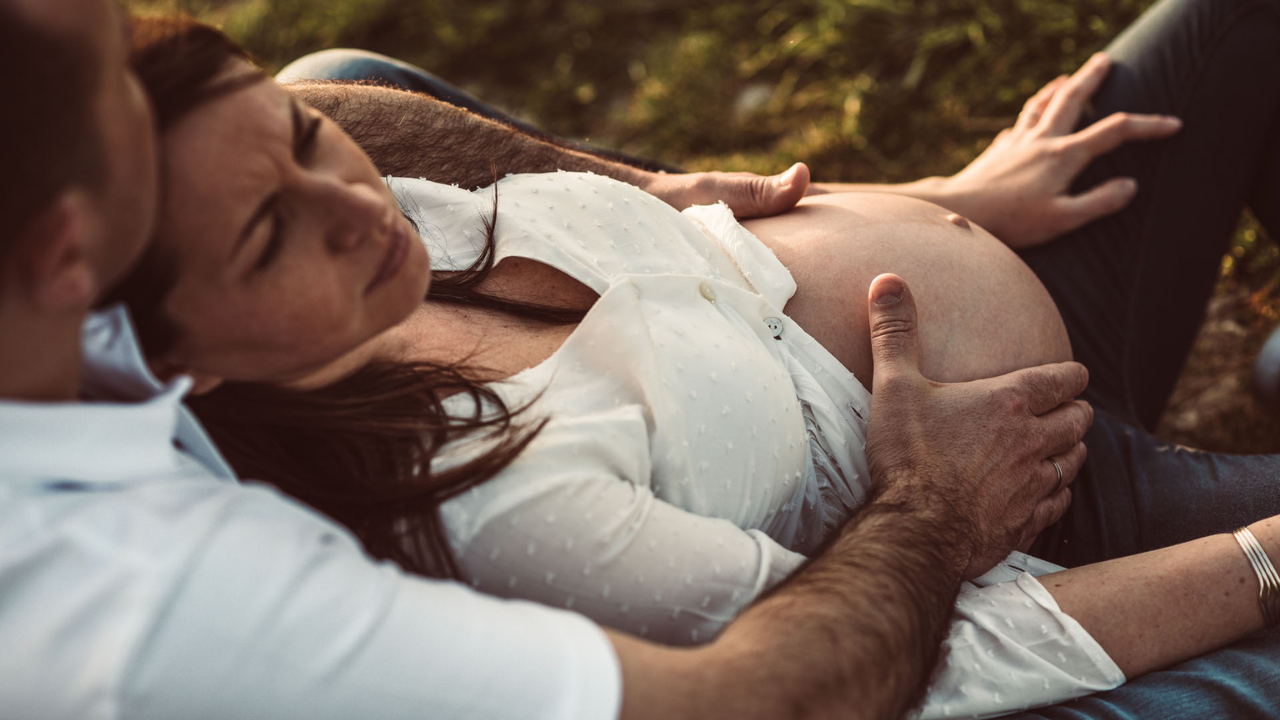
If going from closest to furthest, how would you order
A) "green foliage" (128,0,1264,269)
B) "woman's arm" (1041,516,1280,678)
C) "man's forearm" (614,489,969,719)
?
1. "man's forearm" (614,489,969,719)
2. "woman's arm" (1041,516,1280,678)
3. "green foliage" (128,0,1264,269)

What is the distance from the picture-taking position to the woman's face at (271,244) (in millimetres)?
1005

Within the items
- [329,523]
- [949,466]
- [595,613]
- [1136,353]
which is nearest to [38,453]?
[329,523]

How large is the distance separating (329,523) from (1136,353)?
2.00 meters

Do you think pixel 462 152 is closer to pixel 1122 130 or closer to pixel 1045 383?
pixel 1045 383

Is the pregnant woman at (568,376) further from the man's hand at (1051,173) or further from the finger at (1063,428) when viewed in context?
the man's hand at (1051,173)

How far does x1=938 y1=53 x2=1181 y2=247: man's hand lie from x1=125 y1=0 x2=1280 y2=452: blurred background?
88 cm

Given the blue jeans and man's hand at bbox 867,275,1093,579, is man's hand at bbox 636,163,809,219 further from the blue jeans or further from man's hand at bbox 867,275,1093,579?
the blue jeans

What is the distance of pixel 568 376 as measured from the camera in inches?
55.9

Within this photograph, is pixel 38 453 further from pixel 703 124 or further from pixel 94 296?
pixel 703 124

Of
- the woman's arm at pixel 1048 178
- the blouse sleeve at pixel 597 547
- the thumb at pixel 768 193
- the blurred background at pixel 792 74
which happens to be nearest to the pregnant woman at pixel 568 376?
the blouse sleeve at pixel 597 547

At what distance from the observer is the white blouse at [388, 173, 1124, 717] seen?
3.95 ft

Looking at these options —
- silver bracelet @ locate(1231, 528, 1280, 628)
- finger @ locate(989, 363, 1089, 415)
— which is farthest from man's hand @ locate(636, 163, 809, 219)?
silver bracelet @ locate(1231, 528, 1280, 628)

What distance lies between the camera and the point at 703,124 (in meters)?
3.95

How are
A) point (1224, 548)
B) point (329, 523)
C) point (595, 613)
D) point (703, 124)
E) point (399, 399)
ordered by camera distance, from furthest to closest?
point (703, 124) → point (1224, 548) → point (399, 399) → point (595, 613) → point (329, 523)
